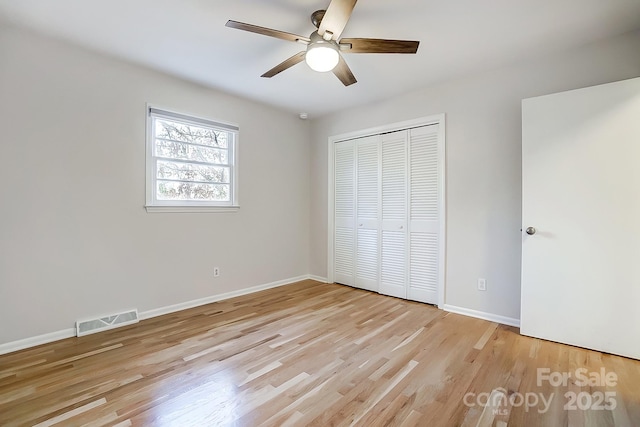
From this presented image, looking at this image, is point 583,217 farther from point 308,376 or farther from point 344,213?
point 344,213

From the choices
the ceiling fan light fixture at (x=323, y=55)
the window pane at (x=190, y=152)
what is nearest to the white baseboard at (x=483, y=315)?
the ceiling fan light fixture at (x=323, y=55)

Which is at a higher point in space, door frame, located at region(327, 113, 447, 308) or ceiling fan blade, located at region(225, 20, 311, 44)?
ceiling fan blade, located at region(225, 20, 311, 44)

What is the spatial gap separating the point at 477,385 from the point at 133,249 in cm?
318

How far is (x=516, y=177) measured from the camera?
282 cm

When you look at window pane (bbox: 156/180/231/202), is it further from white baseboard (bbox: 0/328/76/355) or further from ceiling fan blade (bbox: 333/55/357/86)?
ceiling fan blade (bbox: 333/55/357/86)

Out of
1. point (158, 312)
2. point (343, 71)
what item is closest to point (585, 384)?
point (343, 71)

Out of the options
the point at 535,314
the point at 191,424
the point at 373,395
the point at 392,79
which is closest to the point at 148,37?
the point at 392,79

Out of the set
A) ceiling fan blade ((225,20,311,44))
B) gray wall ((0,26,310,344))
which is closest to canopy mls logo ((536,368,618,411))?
ceiling fan blade ((225,20,311,44))

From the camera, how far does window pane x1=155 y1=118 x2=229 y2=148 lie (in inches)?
125

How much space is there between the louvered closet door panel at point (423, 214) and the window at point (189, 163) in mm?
2266

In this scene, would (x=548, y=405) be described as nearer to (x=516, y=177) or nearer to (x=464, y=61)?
(x=516, y=177)

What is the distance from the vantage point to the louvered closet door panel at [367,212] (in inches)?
156

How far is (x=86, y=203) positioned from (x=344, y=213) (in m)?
3.04

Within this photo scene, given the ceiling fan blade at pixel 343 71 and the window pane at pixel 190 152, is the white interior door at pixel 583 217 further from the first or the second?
the window pane at pixel 190 152
